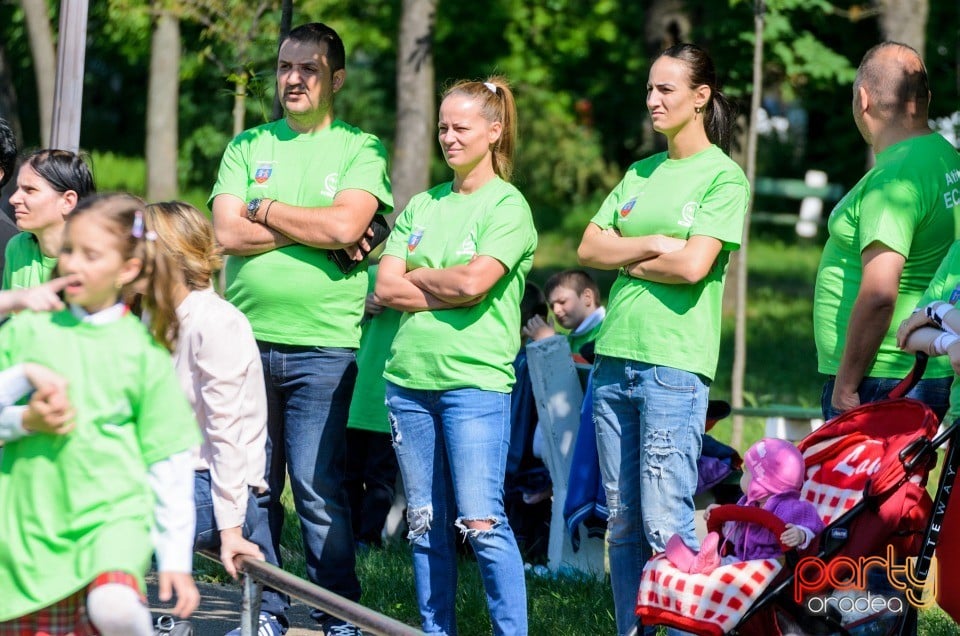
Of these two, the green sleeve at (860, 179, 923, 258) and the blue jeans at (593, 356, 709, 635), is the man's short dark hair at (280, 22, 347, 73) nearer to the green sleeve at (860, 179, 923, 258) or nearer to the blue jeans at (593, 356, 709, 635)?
the blue jeans at (593, 356, 709, 635)

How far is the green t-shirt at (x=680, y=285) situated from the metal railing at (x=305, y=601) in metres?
1.46

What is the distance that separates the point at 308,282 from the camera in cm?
521

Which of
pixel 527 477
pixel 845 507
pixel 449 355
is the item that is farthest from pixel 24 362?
pixel 527 477

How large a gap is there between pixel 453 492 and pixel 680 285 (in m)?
1.08

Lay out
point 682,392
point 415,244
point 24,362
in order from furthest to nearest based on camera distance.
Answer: point 415,244 → point 682,392 → point 24,362

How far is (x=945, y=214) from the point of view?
15.6 ft

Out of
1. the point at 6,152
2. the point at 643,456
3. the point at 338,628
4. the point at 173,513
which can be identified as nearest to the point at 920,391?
the point at 643,456

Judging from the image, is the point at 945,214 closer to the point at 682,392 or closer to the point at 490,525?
the point at 682,392

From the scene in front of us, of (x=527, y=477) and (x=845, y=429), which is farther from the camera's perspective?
(x=527, y=477)

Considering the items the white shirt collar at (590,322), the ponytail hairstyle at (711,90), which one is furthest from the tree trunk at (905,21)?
the ponytail hairstyle at (711,90)

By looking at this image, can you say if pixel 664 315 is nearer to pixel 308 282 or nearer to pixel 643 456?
pixel 643 456

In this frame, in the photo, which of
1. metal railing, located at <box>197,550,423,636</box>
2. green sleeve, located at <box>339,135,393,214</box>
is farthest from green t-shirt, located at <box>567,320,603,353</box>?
metal railing, located at <box>197,550,423,636</box>

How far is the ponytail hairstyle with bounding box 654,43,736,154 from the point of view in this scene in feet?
16.0

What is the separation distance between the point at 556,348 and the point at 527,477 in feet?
2.88
